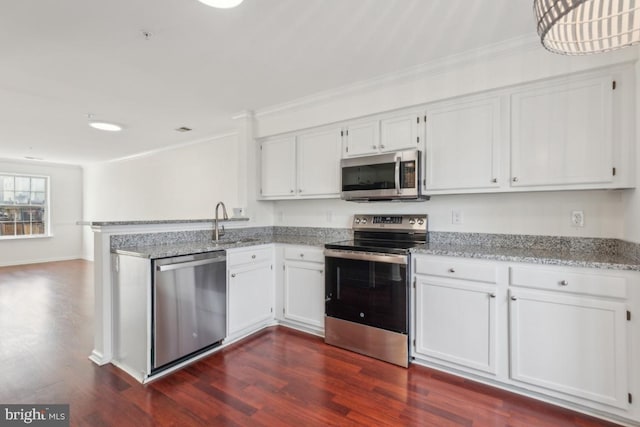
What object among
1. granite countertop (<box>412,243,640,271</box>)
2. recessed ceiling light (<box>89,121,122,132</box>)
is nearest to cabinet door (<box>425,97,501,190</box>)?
granite countertop (<box>412,243,640,271</box>)

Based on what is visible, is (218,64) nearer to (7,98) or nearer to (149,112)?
(149,112)

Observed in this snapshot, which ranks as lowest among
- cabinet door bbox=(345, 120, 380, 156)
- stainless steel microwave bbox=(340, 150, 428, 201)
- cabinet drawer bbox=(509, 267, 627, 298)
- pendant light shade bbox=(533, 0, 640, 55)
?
cabinet drawer bbox=(509, 267, 627, 298)

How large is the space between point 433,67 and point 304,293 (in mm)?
2312

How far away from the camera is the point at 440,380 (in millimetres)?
2186

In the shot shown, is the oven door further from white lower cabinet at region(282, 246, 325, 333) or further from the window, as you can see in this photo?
the window

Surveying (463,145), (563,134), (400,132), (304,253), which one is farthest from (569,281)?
(304,253)

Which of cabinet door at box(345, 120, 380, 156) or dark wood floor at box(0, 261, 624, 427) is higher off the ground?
cabinet door at box(345, 120, 380, 156)

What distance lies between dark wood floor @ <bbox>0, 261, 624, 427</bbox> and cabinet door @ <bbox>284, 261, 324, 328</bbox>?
0.22 meters

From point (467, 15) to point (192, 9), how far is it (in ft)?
5.50

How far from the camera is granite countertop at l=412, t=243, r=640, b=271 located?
1.74m

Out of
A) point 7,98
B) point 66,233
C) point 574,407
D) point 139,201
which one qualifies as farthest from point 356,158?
point 66,233

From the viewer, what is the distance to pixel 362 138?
2939 mm

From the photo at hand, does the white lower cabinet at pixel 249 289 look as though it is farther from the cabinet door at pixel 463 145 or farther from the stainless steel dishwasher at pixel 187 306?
the cabinet door at pixel 463 145

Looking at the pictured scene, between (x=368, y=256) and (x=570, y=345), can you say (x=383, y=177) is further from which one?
(x=570, y=345)
